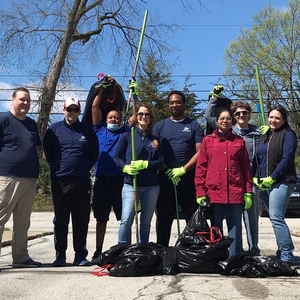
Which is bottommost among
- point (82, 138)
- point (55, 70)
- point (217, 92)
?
point (82, 138)

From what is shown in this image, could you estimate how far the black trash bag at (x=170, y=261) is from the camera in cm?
622

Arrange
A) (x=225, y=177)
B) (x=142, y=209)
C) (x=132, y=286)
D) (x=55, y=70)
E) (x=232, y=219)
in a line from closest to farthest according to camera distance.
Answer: (x=132, y=286), (x=225, y=177), (x=232, y=219), (x=142, y=209), (x=55, y=70)

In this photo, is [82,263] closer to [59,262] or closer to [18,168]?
[59,262]

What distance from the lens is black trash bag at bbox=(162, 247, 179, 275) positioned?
20.4 feet

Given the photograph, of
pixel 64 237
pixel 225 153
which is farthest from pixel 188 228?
pixel 64 237

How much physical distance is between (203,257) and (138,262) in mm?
745

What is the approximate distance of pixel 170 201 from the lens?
23.5ft

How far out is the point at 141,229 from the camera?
695 cm

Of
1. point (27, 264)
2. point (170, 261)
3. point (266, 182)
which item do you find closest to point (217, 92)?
point (266, 182)

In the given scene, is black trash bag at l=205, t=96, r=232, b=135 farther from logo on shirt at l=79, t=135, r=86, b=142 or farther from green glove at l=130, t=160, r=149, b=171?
logo on shirt at l=79, t=135, r=86, b=142

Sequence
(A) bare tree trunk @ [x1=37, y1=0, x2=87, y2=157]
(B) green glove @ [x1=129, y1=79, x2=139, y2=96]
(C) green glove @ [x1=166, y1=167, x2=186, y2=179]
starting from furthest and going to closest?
(A) bare tree trunk @ [x1=37, y1=0, x2=87, y2=157] → (B) green glove @ [x1=129, y1=79, x2=139, y2=96] → (C) green glove @ [x1=166, y1=167, x2=186, y2=179]

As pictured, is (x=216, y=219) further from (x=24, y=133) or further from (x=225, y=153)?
(x=24, y=133)

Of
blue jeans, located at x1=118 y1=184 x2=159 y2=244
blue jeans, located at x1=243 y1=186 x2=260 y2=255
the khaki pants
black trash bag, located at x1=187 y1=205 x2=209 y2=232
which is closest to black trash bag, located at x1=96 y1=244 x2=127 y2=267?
blue jeans, located at x1=118 y1=184 x2=159 y2=244

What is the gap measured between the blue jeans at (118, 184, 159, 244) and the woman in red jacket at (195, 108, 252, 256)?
652 mm
